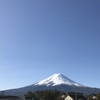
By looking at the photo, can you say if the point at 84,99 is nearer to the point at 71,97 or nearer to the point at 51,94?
the point at 71,97

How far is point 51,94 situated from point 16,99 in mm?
23638

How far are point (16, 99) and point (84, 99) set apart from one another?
3273cm

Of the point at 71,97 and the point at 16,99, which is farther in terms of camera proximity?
the point at 71,97

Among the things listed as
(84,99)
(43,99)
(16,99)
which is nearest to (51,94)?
(43,99)

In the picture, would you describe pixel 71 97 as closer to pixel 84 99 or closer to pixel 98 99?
pixel 84 99

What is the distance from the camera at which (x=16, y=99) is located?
68.1m

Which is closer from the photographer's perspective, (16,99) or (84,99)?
(16,99)

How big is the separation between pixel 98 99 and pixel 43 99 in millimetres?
25136

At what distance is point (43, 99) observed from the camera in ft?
281

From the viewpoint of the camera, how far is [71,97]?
85125 millimetres

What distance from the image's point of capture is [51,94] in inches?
3474

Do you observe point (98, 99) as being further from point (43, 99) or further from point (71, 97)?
point (43, 99)

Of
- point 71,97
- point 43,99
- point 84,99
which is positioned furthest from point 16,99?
point 84,99

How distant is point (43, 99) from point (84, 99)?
58.5 feet
